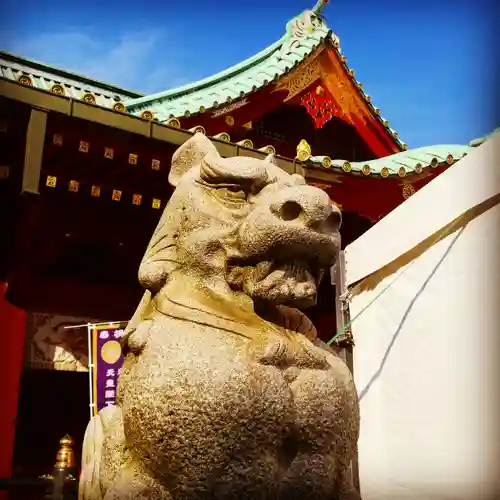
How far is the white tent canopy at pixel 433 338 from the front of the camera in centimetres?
299

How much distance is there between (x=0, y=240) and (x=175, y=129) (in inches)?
87.6

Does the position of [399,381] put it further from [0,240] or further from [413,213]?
[0,240]

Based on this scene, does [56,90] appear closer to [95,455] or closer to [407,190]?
[95,455]

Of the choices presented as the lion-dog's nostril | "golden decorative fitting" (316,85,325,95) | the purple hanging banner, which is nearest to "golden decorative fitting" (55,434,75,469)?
the purple hanging banner

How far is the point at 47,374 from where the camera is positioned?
6.54m

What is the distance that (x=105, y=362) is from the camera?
185 inches

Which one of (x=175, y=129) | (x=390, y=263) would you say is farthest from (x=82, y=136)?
(x=390, y=263)

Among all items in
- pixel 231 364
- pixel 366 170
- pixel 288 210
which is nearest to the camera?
pixel 231 364

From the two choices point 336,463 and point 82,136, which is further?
point 82,136

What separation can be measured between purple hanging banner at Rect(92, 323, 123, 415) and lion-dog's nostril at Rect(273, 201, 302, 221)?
3.23 metres

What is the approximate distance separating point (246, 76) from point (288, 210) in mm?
4927

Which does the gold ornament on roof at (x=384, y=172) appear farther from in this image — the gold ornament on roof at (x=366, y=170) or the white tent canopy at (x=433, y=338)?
the white tent canopy at (x=433, y=338)

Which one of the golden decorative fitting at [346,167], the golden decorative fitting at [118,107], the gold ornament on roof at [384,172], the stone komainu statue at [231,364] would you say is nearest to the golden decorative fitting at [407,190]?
the gold ornament on roof at [384,172]

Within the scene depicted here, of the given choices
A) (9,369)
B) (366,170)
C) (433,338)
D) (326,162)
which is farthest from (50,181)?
(433,338)
